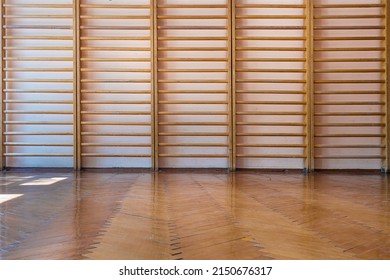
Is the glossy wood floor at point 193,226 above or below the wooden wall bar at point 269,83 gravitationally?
below

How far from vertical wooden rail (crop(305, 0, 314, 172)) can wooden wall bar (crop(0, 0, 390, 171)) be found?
2 centimetres

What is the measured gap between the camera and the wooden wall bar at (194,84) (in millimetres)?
5570

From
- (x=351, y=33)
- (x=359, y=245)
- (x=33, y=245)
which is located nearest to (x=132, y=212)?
(x=33, y=245)

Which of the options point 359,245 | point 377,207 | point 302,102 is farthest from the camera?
point 302,102

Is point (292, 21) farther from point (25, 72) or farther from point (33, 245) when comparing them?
point (33, 245)

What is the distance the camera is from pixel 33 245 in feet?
4.38

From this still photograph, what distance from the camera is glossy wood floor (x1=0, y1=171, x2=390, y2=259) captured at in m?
1.24

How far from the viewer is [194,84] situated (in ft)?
18.7

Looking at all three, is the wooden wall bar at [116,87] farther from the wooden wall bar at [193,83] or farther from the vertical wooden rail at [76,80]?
the wooden wall bar at [193,83]

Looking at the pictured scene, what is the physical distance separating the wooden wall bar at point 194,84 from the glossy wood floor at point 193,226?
111 inches

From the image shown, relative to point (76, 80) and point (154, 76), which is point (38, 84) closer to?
point (76, 80)

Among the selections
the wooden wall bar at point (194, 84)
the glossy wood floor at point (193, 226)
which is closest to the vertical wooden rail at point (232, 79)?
the wooden wall bar at point (194, 84)

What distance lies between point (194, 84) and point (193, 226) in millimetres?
4194

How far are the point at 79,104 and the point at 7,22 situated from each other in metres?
1.56
